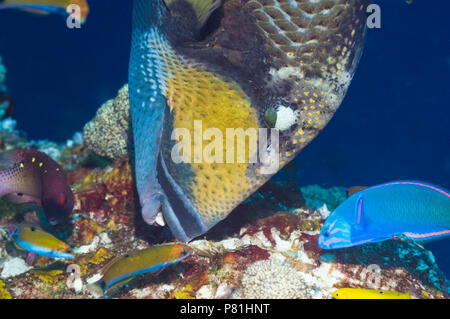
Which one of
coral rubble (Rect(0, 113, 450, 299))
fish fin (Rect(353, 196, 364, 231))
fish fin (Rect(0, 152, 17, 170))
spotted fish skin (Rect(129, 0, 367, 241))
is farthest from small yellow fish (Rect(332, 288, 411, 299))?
fish fin (Rect(0, 152, 17, 170))

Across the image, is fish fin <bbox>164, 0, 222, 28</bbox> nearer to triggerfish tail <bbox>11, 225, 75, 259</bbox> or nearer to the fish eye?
the fish eye

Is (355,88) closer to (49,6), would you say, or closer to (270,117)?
(270,117)

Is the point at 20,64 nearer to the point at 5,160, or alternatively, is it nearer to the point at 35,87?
the point at 35,87

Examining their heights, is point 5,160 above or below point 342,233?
above

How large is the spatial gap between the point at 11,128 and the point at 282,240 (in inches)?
202

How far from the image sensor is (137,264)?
6.14ft

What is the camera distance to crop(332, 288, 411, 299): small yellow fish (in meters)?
2.03

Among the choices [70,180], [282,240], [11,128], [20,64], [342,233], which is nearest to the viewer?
[342,233]

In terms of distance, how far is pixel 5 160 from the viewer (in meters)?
2.45

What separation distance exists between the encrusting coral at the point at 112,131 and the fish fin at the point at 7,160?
4.71 ft

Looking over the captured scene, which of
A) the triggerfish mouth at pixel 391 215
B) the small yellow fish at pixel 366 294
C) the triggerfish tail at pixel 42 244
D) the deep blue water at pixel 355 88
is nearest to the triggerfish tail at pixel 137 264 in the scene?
the triggerfish tail at pixel 42 244

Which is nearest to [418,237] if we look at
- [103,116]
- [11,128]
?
[103,116]

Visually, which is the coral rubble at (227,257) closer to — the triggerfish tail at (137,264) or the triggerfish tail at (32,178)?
the triggerfish tail at (137,264)

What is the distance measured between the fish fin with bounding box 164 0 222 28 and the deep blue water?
18.7ft
